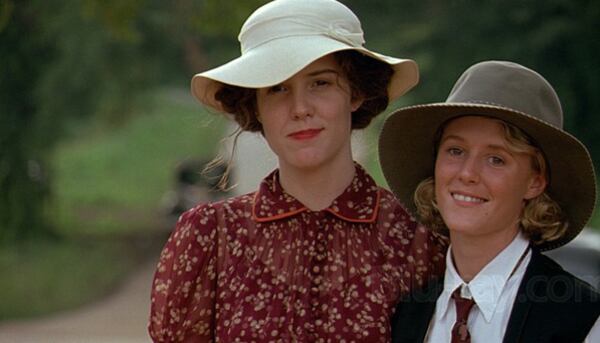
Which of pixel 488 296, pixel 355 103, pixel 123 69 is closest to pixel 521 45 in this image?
pixel 123 69

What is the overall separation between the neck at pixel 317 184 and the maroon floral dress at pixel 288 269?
0.02 metres

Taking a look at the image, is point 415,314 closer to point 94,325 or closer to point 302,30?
point 302,30

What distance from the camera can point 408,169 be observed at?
3189 mm

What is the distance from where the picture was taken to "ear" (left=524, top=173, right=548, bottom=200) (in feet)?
9.53

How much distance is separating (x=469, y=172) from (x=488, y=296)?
304 mm

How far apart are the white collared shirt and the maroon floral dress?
0.44 feet

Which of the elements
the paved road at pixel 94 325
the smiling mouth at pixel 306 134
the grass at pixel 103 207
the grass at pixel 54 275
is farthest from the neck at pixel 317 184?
the grass at pixel 54 275

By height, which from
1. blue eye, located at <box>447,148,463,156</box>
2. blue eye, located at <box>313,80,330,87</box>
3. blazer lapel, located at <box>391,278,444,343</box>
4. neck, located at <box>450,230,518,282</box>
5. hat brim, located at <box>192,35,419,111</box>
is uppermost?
hat brim, located at <box>192,35,419,111</box>

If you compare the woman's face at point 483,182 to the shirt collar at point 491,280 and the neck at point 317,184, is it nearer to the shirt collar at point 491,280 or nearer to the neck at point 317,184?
the shirt collar at point 491,280

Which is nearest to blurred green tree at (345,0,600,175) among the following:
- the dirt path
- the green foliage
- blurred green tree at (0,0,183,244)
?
blurred green tree at (0,0,183,244)

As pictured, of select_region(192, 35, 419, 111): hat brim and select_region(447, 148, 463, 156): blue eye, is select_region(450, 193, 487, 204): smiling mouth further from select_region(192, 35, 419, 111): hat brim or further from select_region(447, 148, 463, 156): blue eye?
select_region(192, 35, 419, 111): hat brim

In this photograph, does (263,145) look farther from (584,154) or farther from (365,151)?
(584,154)

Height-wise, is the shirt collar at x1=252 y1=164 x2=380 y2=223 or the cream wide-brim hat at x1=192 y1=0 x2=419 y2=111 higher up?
the cream wide-brim hat at x1=192 y1=0 x2=419 y2=111

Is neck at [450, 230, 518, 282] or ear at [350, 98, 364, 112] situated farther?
ear at [350, 98, 364, 112]
